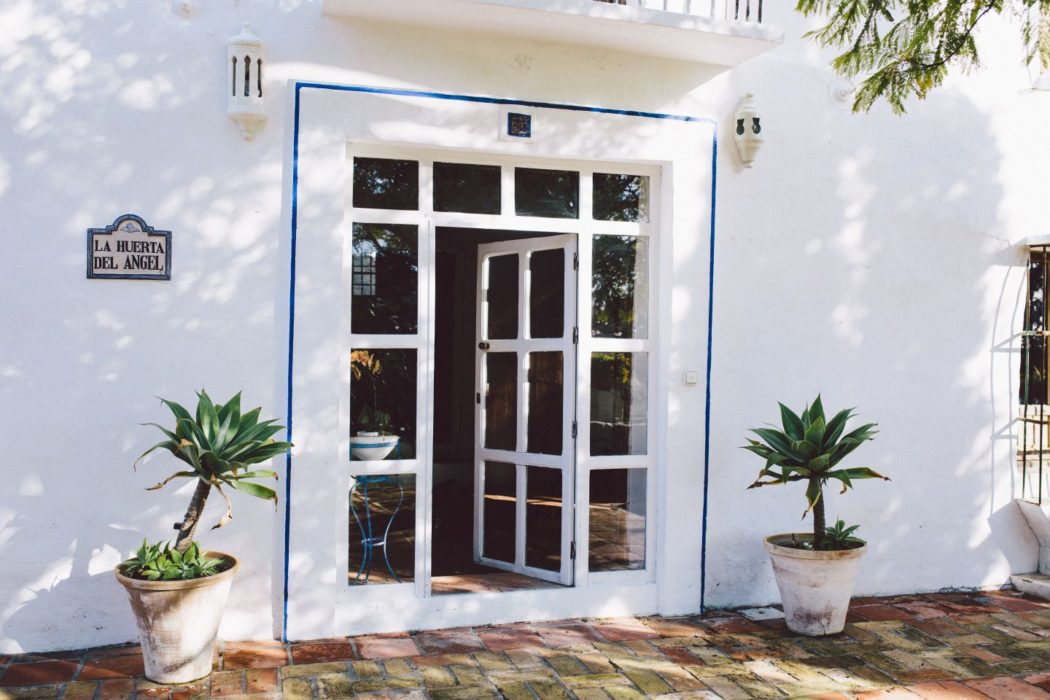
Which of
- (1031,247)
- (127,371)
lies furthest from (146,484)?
(1031,247)

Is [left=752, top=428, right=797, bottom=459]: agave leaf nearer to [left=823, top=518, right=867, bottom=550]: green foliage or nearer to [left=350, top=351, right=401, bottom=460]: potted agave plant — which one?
[left=823, top=518, right=867, bottom=550]: green foliage

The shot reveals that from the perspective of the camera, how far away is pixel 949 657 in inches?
181

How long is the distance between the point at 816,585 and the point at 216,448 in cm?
296

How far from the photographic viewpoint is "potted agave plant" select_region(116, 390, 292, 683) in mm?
3957

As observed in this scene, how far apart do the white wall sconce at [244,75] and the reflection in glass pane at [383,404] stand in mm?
1247

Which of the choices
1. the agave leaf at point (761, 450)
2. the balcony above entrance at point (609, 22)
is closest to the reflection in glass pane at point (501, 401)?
the agave leaf at point (761, 450)

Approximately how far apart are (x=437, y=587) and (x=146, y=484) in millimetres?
1583

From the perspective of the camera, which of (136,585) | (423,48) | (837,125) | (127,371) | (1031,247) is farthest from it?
(1031,247)

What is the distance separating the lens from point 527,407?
5340 mm

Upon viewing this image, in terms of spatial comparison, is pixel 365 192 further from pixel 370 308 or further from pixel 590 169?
pixel 590 169

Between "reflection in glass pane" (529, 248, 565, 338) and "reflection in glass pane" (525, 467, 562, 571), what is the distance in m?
0.77

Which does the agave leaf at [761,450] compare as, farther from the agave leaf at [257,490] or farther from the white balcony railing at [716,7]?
the agave leaf at [257,490]

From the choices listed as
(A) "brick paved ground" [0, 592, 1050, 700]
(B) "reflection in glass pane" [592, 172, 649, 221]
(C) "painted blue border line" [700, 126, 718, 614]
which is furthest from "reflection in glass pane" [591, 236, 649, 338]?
(A) "brick paved ground" [0, 592, 1050, 700]

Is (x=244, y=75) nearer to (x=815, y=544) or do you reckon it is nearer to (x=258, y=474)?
(x=258, y=474)
